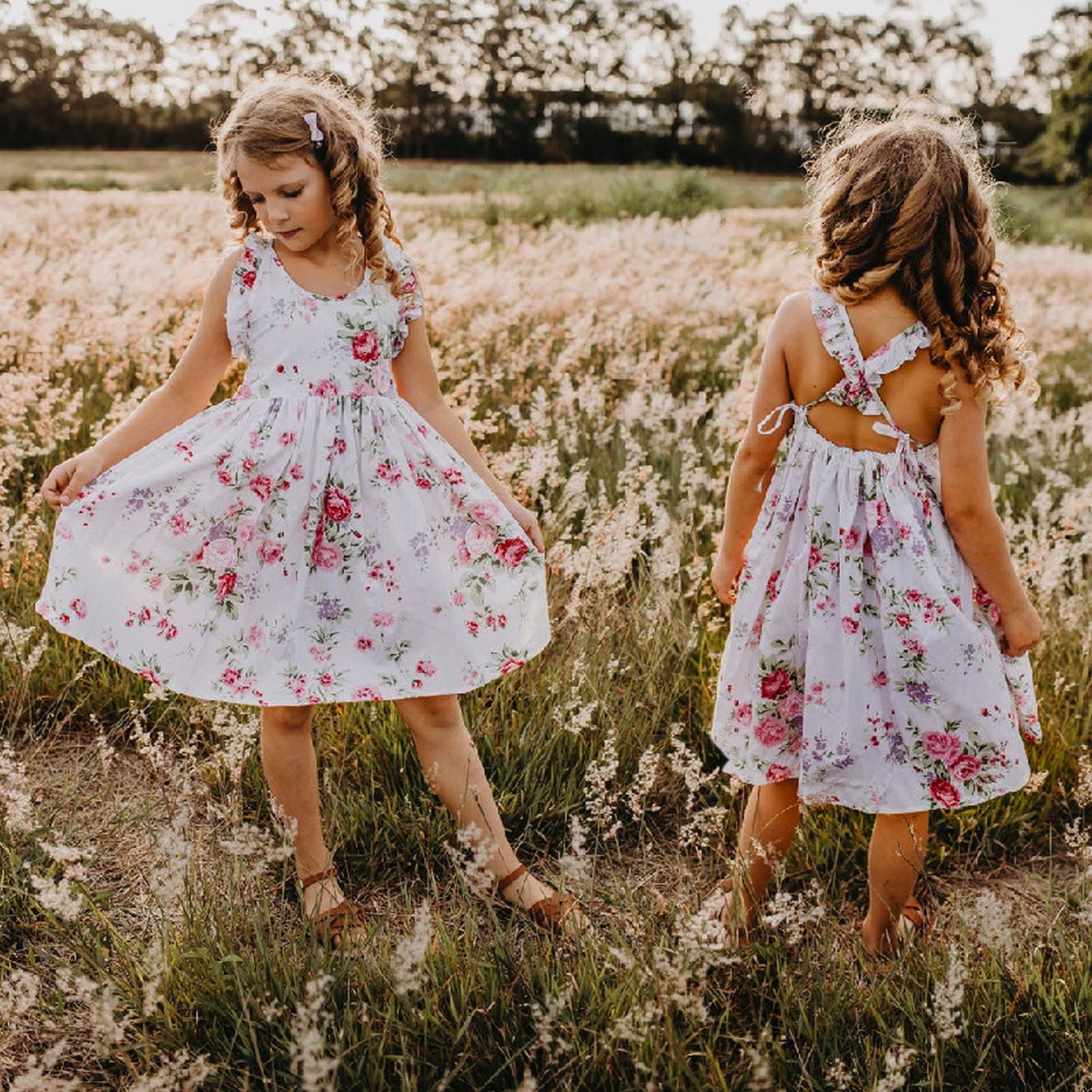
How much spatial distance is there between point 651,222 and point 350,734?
842 cm

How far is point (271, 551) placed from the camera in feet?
7.41

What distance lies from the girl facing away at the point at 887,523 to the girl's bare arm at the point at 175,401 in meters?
1.17

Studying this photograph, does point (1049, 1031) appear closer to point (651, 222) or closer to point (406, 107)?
point (651, 222)

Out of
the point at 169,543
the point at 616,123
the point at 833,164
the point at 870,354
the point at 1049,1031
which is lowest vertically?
the point at 1049,1031

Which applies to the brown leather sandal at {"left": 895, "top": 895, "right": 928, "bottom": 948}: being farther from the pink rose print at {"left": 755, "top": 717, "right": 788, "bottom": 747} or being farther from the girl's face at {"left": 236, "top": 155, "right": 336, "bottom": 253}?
the girl's face at {"left": 236, "top": 155, "right": 336, "bottom": 253}

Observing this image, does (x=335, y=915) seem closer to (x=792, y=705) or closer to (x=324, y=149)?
(x=792, y=705)

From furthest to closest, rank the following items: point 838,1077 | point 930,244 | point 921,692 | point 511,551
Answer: point 511,551, point 921,692, point 930,244, point 838,1077

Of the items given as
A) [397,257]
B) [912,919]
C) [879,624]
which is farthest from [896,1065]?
[397,257]

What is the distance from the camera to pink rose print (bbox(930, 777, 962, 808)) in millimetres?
2164

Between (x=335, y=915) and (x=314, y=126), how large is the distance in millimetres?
1648

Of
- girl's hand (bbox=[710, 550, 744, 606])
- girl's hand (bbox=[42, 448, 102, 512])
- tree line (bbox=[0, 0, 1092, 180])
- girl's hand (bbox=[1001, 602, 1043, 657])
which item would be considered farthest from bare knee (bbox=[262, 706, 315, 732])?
tree line (bbox=[0, 0, 1092, 180])

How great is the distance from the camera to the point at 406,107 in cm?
5212

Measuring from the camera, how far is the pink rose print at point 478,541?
2.43 m

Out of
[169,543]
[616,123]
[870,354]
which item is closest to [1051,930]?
[870,354]
